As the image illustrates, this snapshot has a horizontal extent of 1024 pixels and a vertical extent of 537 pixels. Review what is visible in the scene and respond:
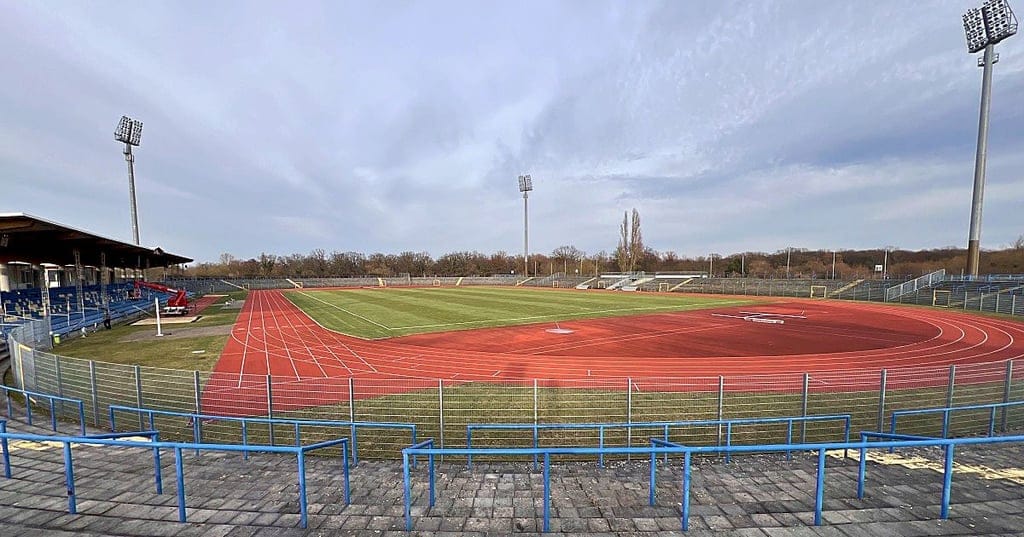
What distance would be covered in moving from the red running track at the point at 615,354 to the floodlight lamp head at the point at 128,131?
50.4 meters

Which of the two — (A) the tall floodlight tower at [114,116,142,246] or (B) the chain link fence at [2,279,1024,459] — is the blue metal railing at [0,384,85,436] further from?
(A) the tall floodlight tower at [114,116,142,246]

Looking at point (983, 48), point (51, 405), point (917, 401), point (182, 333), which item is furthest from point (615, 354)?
point (983, 48)

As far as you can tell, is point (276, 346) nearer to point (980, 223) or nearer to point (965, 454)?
point (965, 454)

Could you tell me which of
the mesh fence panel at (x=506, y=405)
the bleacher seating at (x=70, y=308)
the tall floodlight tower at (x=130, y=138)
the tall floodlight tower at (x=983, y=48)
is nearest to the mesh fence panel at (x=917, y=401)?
the mesh fence panel at (x=506, y=405)

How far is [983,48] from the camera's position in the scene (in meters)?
42.0

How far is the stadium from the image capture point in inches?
190

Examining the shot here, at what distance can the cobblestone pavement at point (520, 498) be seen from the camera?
4625 mm

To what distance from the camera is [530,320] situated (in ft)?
93.6

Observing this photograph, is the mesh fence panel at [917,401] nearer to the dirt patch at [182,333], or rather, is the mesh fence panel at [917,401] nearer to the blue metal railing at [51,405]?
the blue metal railing at [51,405]

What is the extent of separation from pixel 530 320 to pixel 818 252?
406 feet

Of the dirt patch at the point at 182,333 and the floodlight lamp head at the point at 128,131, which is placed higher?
the floodlight lamp head at the point at 128,131

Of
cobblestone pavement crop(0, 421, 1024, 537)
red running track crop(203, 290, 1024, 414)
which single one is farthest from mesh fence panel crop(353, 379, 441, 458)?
cobblestone pavement crop(0, 421, 1024, 537)

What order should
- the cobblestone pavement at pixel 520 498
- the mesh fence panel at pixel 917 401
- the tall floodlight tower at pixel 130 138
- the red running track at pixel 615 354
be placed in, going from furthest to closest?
the tall floodlight tower at pixel 130 138
the red running track at pixel 615 354
the mesh fence panel at pixel 917 401
the cobblestone pavement at pixel 520 498

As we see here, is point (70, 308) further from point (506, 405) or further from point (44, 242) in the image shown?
point (506, 405)
